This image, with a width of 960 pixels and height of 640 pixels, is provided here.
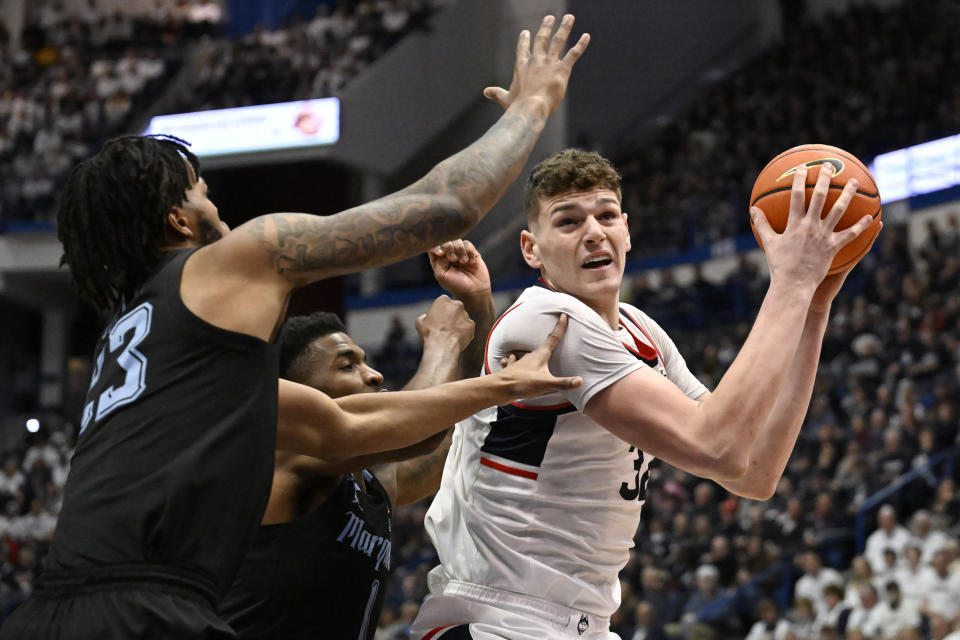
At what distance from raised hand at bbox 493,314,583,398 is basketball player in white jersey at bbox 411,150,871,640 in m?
0.10

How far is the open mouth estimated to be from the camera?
3707mm

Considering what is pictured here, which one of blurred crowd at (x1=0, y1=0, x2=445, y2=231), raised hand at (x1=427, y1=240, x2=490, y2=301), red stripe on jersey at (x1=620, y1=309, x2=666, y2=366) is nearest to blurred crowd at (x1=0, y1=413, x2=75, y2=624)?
blurred crowd at (x1=0, y1=0, x2=445, y2=231)

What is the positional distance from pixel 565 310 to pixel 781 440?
2.78 ft

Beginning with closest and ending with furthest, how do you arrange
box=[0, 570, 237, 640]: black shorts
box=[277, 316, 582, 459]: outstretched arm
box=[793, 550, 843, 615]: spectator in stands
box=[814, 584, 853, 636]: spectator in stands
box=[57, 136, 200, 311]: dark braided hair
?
box=[0, 570, 237, 640]: black shorts < box=[57, 136, 200, 311]: dark braided hair < box=[277, 316, 582, 459]: outstretched arm < box=[814, 584, 853, 636]: spectator in stands < box=[793, 550, 843, 615]: spectator in stands

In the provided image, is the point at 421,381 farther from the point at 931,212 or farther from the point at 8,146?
the point at 8,146

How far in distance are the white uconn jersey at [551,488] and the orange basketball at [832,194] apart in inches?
24.7

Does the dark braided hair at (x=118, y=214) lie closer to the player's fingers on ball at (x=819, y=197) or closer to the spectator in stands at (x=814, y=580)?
the player's fingers on ball at (x=819, y=197)

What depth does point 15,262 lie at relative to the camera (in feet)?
78.8

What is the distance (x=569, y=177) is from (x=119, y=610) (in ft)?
6.49

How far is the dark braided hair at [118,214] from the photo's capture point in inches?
116

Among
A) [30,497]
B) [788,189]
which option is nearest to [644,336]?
[788,189]

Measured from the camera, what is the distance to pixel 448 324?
4.27 m

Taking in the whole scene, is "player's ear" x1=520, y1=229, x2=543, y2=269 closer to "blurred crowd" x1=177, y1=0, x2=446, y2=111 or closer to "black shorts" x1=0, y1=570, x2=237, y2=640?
"black shorts" x1=0, y1=570, x2=237, y2=640

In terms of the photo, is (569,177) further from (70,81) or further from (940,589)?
(70,81)
